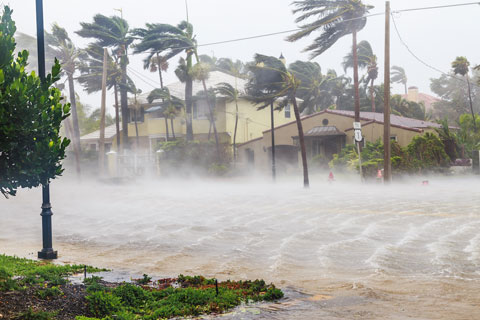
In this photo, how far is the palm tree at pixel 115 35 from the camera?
1989 inches

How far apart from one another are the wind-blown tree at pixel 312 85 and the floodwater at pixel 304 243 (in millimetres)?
37374

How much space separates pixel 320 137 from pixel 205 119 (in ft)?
39.5

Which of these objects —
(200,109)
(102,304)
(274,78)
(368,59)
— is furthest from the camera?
(368,59)

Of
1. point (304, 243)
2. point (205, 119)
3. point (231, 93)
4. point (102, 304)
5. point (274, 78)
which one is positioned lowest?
point (304, 243)

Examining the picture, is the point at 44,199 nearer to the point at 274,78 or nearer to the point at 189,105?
the point at 274,78

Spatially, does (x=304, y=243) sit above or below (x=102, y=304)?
below

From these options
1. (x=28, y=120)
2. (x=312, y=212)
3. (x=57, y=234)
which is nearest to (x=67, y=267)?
(x=28, y=120)

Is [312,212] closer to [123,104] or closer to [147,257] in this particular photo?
[147,257]

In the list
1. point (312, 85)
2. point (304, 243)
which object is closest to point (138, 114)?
point (312, 85)

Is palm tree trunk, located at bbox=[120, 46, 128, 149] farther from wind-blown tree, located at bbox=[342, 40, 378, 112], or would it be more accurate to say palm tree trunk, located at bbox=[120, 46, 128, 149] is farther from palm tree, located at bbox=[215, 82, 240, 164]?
wind-blown tree, located at bbox=[342, 40, 378, 112]

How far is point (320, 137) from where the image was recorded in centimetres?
4384

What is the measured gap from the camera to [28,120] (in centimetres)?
766

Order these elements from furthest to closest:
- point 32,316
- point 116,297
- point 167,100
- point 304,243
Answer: point 167,100 → point 304,243 → point 116,297 → point 32,316

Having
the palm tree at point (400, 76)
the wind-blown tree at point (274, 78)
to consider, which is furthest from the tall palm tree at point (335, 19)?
the palm tree at point (400, 76)
